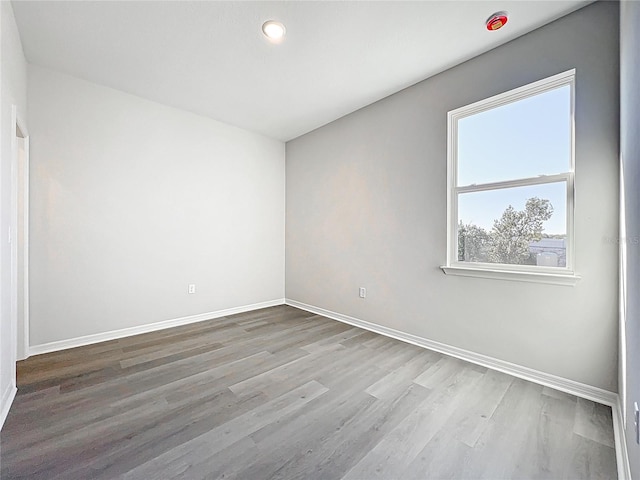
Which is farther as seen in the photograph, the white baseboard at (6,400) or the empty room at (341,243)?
the white baseboard at (6,400)

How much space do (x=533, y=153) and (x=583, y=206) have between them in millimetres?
559

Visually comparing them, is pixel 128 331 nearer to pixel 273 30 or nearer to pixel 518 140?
pixel 273 30

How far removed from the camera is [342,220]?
380cm

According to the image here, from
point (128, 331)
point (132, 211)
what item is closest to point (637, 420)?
point (128, 331)

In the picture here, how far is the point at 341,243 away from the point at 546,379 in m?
2.45

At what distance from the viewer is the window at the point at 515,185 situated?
2.10 metres

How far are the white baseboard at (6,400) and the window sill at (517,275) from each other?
11.2 feet

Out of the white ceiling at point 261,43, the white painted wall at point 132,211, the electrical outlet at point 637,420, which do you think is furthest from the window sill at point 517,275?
the white painted wall at point 132,211

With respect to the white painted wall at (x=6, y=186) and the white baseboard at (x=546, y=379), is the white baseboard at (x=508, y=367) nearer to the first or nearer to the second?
the white baseboard at (x=546, y=379)

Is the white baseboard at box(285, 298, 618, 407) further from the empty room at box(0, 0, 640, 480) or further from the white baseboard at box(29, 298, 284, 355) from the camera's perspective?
the white baseboard at box(29, 298, 284, 355)

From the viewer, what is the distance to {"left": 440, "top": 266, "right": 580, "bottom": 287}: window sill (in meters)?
2.02

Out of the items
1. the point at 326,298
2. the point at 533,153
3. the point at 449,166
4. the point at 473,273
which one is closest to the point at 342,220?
the point at 326,298

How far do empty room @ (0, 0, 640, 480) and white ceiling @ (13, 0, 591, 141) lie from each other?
2cm

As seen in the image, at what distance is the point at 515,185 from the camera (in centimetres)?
234
